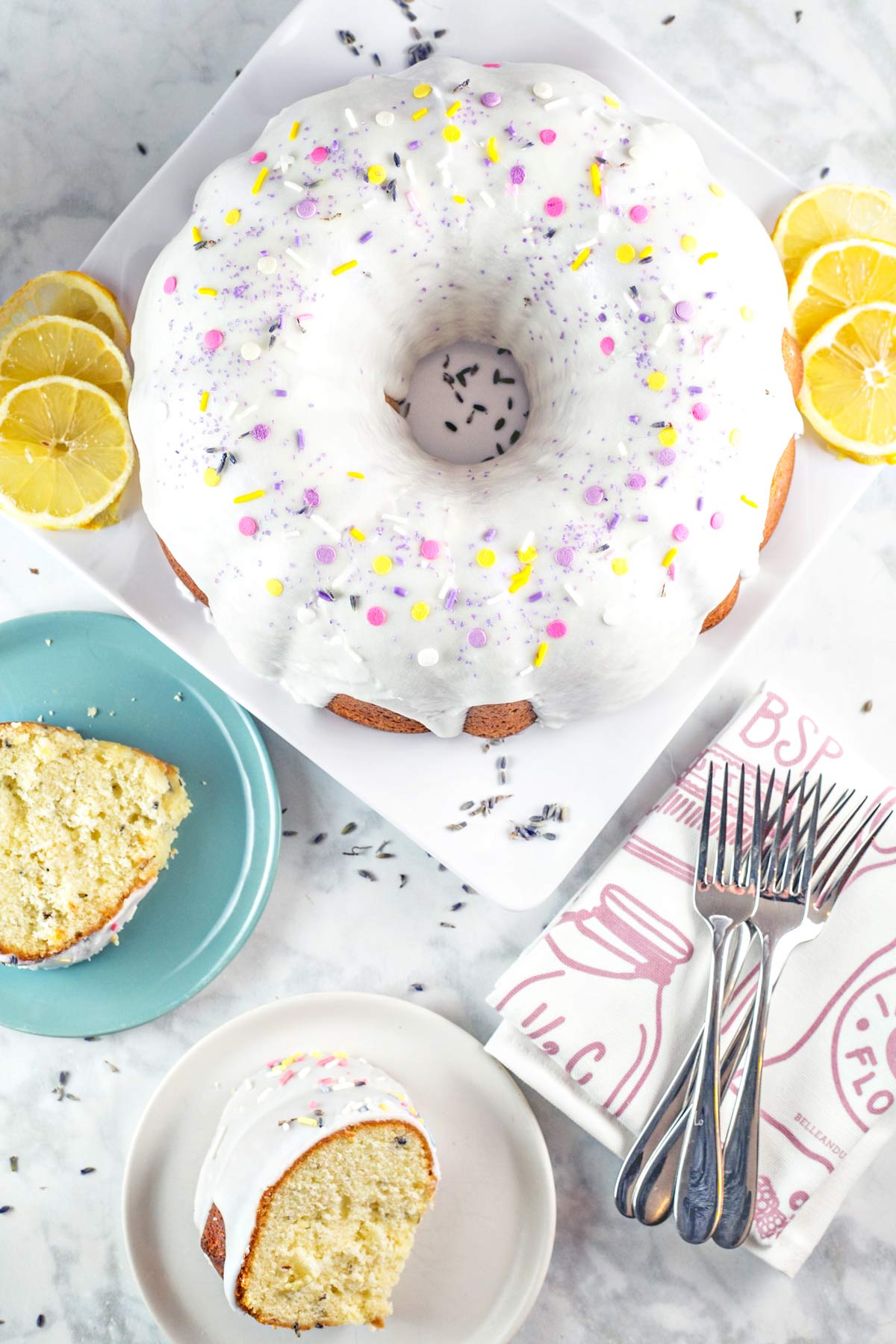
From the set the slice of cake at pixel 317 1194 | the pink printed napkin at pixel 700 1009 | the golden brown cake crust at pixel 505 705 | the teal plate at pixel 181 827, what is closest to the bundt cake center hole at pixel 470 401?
the golden brown cake crust at pixel 505 705

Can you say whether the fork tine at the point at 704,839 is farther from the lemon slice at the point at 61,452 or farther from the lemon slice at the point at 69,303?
the lemon slice at the point at 69,303

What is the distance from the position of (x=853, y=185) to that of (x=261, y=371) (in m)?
1.16

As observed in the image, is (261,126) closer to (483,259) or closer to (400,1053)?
(483,259)

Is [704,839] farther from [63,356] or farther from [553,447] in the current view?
[63,356]

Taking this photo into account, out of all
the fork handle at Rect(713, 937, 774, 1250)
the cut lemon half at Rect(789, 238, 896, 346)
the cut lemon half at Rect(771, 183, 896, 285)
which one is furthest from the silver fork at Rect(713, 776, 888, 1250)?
the cut lemon half at Rect(771, 183, 896, 285)

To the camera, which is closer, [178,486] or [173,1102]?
[178,486]

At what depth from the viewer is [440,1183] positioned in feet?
7.23

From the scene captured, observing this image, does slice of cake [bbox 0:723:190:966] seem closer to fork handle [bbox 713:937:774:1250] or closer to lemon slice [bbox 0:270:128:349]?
lemon slice [bbox 0:270:128:349]

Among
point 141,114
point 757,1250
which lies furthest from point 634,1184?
point 141,114

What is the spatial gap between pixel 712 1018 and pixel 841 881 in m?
0.36

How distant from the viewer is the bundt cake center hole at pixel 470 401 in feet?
6.37

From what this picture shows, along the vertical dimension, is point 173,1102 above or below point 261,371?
below

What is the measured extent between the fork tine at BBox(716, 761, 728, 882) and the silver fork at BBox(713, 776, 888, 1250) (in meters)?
0.08

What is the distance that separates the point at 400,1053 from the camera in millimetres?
2188
